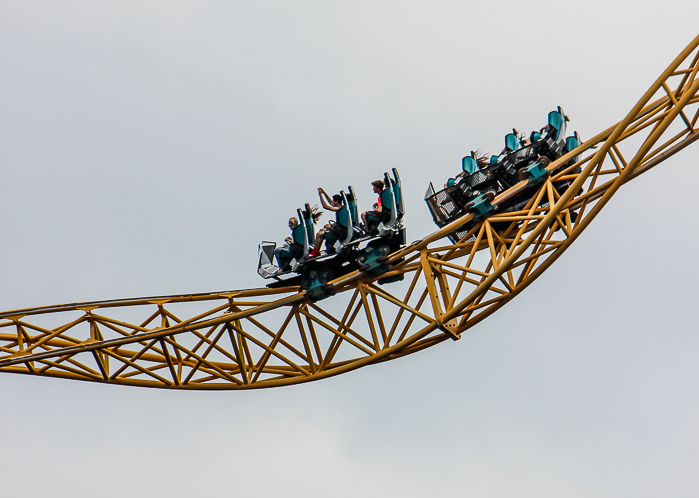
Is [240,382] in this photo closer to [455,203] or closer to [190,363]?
[190,363]

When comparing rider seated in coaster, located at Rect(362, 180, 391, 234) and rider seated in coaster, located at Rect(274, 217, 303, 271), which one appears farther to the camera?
rider seated in coaster, located at Rect(274, 217, 303, 271)

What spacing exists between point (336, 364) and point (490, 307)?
2.64 m

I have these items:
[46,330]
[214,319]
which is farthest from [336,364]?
[46,330]

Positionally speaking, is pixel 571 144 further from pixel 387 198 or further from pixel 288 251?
pixel 288 251

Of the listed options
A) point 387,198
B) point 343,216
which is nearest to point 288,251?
point 343,216

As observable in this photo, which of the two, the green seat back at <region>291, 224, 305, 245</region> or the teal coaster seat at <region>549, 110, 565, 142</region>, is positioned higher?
the teal coaster seat at <region>549, 110, 565, 142</region>

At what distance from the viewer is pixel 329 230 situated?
16.6 meters

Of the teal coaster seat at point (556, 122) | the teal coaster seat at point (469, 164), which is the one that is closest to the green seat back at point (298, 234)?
the teal coaster seat at point (469, 164)

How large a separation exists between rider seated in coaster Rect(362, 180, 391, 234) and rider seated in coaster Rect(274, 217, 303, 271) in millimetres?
1103

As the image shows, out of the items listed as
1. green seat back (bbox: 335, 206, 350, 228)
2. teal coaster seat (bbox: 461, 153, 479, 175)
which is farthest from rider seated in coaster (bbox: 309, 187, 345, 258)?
teal coaster seat (bbox: 461, 153, 479, 175)

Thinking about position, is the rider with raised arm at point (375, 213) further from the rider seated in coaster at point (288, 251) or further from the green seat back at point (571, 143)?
the green seat back at point (571, 143)

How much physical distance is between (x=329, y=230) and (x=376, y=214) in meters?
0.77

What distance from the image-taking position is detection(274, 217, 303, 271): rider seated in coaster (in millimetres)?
16812

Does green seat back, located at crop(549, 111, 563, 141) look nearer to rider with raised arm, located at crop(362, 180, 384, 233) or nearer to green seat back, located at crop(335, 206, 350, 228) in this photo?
rider with raised arm, located at crop(362, 180, 384, 233)
